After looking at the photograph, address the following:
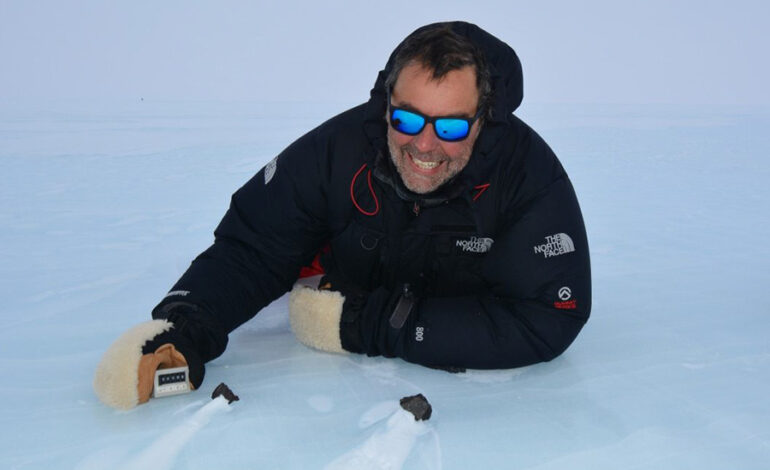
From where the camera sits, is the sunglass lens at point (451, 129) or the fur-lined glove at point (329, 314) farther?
the fur-lined glove at point (329, 314)

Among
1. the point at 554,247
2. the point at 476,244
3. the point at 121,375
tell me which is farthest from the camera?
the point at 476,244

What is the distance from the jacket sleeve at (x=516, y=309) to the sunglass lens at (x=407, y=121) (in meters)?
0.39

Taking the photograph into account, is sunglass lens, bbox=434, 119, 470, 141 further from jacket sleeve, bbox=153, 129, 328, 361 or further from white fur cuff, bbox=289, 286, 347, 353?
white fur cuff, bbox=289, 286, 347, 353

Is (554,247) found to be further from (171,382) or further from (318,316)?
(171,382)

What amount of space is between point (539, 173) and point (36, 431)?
4.87ft

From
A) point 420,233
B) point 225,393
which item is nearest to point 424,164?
point 420,233

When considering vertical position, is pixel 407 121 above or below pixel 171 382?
above

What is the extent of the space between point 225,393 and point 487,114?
3.44ft

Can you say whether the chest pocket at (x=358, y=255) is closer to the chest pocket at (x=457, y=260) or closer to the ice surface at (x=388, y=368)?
the chest pocket at (x=457, y=260)

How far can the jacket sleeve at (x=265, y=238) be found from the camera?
2105mm

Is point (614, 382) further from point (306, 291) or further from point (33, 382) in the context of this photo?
point (33, 382)

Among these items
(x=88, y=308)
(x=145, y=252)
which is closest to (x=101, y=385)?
(x=88, y=308)

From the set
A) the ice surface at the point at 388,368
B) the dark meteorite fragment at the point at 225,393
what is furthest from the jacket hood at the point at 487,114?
the dark meteorite fragment at the point at 225,393

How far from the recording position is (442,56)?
78.1 inches
